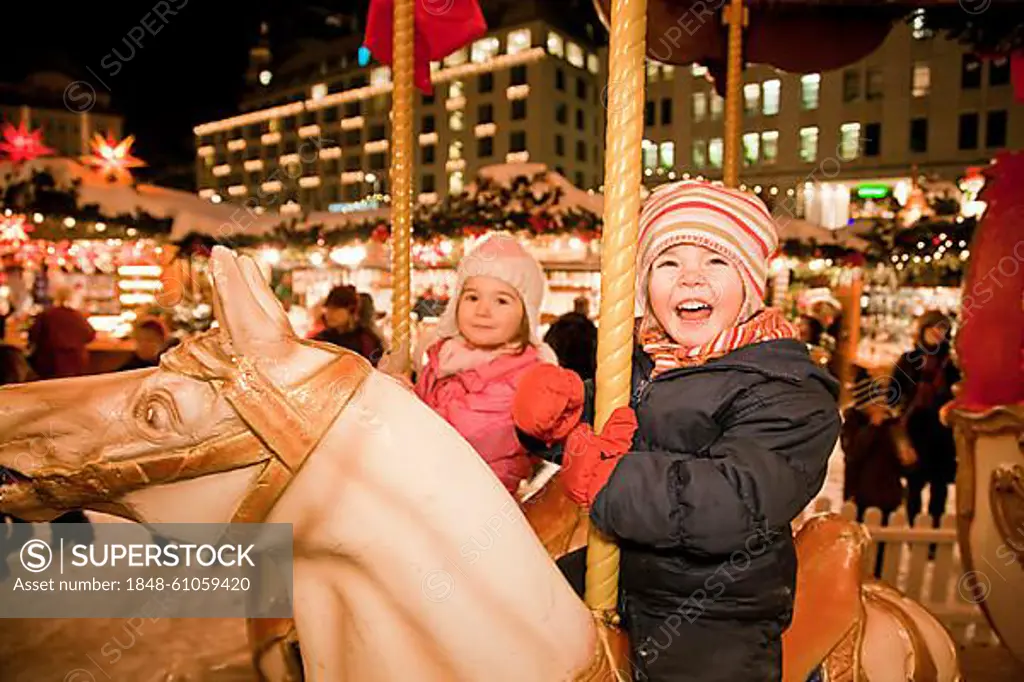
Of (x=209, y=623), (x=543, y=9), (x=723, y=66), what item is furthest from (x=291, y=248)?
(x=543, y=9)

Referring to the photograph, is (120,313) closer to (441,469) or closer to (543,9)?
(441,469)

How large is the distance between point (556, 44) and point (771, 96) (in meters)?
21.0

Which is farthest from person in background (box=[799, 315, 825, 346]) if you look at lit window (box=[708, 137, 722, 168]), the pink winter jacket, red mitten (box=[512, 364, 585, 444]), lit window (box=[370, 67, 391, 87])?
lit window (box=[370, 67, 391, 87])

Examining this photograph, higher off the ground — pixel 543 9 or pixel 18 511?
pixel 543 9

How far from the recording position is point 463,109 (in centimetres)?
5194

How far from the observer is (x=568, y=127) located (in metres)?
48.1

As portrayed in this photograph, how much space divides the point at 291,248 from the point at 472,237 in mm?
2271

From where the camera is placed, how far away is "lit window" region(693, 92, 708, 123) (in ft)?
104

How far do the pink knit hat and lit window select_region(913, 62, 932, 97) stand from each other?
34.9 meters

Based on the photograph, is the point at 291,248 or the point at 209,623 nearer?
the point at 209,623

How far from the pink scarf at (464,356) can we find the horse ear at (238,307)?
4.96 feet

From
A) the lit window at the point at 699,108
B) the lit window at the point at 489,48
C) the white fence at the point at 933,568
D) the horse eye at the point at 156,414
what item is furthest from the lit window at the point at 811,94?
the horse eye at the point at 156,414

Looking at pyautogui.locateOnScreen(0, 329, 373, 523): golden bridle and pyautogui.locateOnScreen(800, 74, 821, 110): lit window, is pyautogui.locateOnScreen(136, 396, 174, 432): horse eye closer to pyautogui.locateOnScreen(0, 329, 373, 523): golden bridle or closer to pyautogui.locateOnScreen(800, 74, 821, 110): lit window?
pyautogui.locateOnScreen(0, 329, 373, 523): golden bridle

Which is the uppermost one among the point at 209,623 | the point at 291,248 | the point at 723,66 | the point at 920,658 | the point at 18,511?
the point at 723,66
